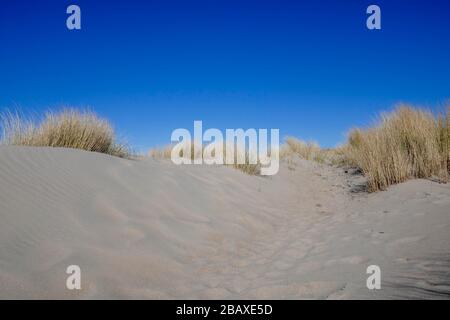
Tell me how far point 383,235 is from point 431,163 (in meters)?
2.79

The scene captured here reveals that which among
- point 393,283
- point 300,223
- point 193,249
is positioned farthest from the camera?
point 300,223

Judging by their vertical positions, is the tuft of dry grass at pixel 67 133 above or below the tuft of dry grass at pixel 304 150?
below

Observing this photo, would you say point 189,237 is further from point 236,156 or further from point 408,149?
point 236,156

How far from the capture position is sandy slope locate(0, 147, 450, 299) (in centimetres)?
237

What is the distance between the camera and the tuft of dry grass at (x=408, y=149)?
566 cm

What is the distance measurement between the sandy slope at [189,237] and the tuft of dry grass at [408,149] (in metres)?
0.46

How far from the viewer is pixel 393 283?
2.30 meters

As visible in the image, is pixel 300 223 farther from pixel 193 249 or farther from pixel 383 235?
pixel 193 249

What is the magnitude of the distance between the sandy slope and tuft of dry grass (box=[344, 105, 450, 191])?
456mm

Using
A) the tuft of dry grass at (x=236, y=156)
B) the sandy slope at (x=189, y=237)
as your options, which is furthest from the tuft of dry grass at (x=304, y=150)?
the sandy slope at (x=189, y=237)

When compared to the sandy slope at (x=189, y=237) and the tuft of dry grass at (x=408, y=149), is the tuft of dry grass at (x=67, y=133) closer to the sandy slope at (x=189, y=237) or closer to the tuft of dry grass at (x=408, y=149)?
the sandy slope at (x=189, y=237)

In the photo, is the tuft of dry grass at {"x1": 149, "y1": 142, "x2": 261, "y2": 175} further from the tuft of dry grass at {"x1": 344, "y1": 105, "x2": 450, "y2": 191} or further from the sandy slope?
the sandy slope

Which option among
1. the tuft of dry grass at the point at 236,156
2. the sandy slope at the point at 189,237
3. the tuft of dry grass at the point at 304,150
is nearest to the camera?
the sandy slope at the point at 189,237
